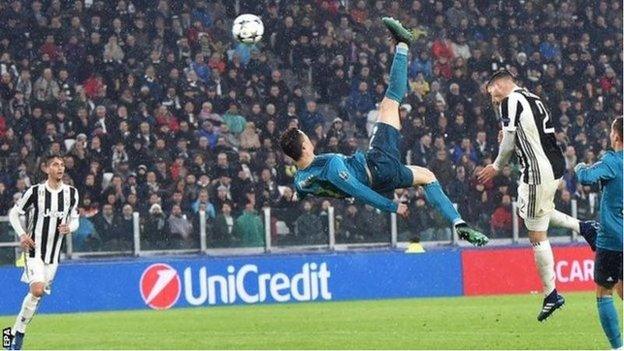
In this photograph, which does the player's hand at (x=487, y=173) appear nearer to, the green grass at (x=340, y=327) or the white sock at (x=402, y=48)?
the white sock at (x=402, y=48)

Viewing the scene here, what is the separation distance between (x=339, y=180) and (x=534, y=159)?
1.95m

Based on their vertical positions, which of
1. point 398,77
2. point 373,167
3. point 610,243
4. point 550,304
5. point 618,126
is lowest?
point 550,304

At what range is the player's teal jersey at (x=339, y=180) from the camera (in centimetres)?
1286

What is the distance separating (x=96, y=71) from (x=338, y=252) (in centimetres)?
561

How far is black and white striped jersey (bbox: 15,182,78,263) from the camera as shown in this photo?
16.5m

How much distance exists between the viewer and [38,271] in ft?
53.5

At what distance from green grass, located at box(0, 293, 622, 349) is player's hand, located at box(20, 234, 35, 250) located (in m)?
1.12

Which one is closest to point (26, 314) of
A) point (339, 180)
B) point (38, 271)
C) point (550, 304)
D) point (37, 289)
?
point (37, 289)

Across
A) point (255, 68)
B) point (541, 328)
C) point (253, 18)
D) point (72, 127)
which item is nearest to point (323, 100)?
point (255, 68)

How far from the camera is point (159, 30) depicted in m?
27.0

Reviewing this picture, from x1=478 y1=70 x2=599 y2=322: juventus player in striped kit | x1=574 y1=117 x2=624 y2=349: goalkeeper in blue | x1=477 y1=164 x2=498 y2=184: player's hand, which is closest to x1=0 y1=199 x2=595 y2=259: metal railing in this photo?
x1=478 y1=70 x2=599 y2=322: juventus player in striped kit

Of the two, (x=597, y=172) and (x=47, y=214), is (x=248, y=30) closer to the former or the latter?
(x=47, y=214)

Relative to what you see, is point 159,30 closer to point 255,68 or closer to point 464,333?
point 255,68

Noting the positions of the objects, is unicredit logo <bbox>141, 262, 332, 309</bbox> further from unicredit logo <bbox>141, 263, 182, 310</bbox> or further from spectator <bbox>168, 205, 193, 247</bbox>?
spectator <bbox>168, 205, 193, 247</bbox>
